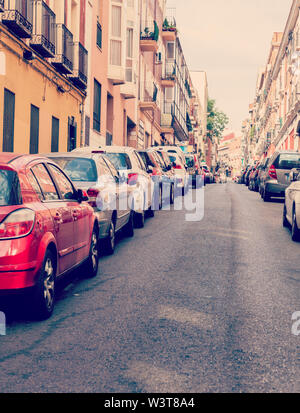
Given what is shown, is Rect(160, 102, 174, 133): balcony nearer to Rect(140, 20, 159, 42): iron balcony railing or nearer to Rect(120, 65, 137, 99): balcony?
Rect(140, 20, 159, 42): iron balcony railing

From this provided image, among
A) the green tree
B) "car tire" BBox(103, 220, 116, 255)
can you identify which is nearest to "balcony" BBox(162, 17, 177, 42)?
"car tire" BBox(103, 220, 116, 255)

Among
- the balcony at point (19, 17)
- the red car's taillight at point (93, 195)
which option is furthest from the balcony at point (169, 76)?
the red car's taillight at point (93, 195)

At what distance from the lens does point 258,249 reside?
997 cm

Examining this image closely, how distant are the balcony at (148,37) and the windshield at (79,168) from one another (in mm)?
27675

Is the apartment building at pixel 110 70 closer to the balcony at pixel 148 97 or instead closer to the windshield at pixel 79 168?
the balcony at pixel 148 97

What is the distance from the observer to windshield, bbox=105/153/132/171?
39.6 feet

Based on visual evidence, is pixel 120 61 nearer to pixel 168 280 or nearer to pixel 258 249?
pixel 258 249

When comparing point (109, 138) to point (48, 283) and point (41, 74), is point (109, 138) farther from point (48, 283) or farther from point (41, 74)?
point (48, 283)

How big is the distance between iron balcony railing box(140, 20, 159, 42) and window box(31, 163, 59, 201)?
3051 cm

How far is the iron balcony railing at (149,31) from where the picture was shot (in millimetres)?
35719

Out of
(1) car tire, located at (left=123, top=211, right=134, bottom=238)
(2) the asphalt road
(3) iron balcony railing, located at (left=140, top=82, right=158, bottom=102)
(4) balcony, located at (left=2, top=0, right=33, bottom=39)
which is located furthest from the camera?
(3) iron balcony railing, located at (left=140, top=82, right=158, bottom=102)

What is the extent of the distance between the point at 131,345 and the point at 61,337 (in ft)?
2.00

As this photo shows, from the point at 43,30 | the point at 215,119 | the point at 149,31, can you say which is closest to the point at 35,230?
the point at 43,30

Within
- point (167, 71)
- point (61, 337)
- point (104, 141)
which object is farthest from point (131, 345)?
point (167, 71)
